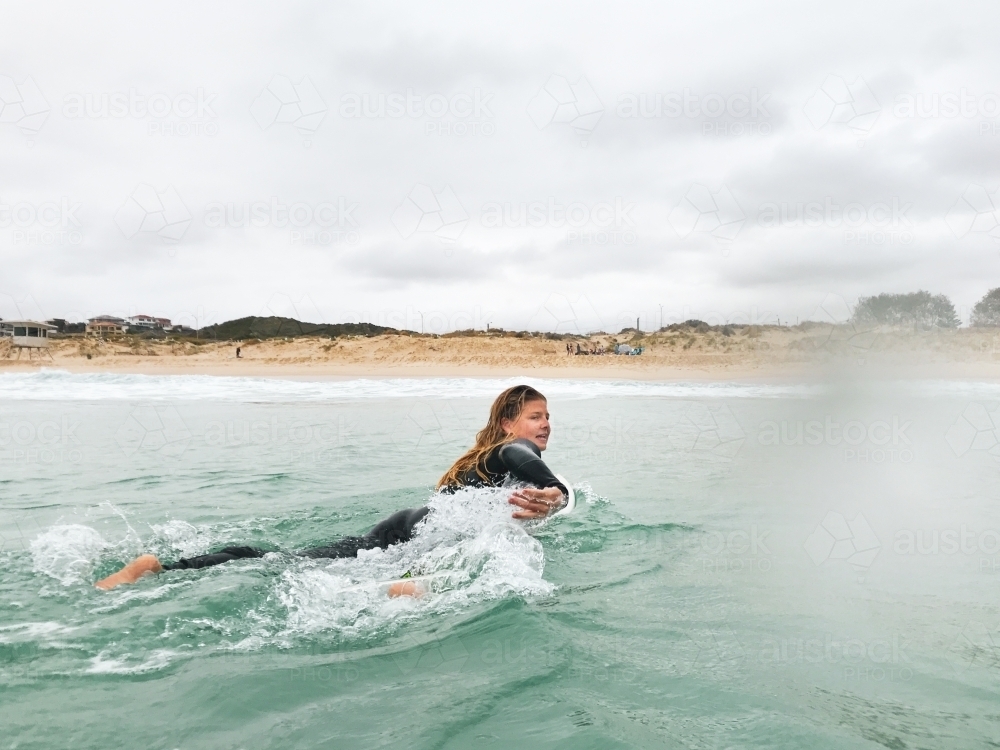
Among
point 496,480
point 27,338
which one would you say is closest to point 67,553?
point 496,480

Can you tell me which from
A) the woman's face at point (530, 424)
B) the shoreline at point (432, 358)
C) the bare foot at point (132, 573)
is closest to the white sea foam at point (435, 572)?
the woman's face at point (530, 424)

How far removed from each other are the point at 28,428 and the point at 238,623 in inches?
501

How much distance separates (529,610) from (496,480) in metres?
1.32

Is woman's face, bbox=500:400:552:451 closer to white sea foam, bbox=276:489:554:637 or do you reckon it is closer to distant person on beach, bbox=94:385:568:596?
distant person on beach, bbox=94:385:568:596

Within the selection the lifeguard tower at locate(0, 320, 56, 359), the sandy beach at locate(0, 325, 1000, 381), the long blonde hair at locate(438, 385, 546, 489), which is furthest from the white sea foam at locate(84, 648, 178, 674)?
the lifeguard tower at locate(0, 320, 56, 359)

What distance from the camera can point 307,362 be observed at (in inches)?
1423

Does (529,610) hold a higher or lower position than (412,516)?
lower

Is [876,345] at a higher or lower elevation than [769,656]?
higher

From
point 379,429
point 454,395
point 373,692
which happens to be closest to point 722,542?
point 373,692

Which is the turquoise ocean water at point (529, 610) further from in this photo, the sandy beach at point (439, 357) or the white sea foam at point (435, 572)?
the sandy beach at point (439, 357)

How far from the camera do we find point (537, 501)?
16.4 ft

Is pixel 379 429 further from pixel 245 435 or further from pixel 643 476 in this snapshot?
pixel 643 476

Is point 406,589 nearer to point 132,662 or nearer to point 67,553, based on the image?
point 132,662

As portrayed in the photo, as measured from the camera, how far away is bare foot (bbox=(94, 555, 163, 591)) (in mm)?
4720
